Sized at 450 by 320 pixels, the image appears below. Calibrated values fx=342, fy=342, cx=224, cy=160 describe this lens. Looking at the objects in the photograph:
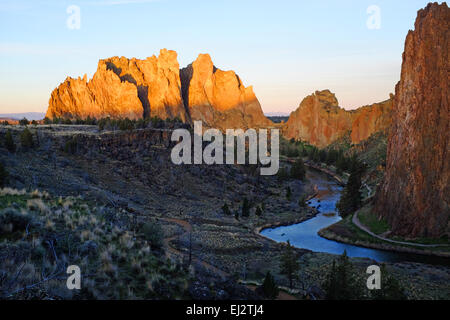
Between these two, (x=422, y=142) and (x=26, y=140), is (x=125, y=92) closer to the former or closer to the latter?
(x=26, y=140)

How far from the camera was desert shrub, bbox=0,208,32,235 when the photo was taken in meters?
11.1

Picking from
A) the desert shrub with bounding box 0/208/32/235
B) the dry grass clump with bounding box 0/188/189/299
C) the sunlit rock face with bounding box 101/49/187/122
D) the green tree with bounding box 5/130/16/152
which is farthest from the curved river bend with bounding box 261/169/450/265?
the sunlit rock face with bounding box 101/49/187/122

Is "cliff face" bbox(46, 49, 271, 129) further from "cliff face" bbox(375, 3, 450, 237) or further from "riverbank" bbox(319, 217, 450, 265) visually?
"riverbank" bbox(319, 217, 450, 265)

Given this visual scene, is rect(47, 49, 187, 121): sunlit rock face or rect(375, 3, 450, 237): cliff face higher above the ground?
rect(47, 49, 187, 121): sunlit rock face

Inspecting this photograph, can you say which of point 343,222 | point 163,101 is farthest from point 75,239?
point 163,101

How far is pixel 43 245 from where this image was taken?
10820mm

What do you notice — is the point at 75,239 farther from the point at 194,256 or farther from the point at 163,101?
the point at 163,101

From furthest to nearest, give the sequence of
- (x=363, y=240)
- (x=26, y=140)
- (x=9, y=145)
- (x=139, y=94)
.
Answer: (x=139, y=94)
(x=26, y=140)
(x=9, y=145)
(x=363, y=240)

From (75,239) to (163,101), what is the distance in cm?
16114

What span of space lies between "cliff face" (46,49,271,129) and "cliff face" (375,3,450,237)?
9606cm

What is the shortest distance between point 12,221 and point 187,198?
4711 cm

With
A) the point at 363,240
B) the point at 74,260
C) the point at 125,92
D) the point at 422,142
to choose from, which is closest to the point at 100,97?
the point at 125,92

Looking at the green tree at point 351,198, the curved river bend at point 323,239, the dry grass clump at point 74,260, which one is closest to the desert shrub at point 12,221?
the dry grass clump at point 74,260

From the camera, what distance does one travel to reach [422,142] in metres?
48.1
